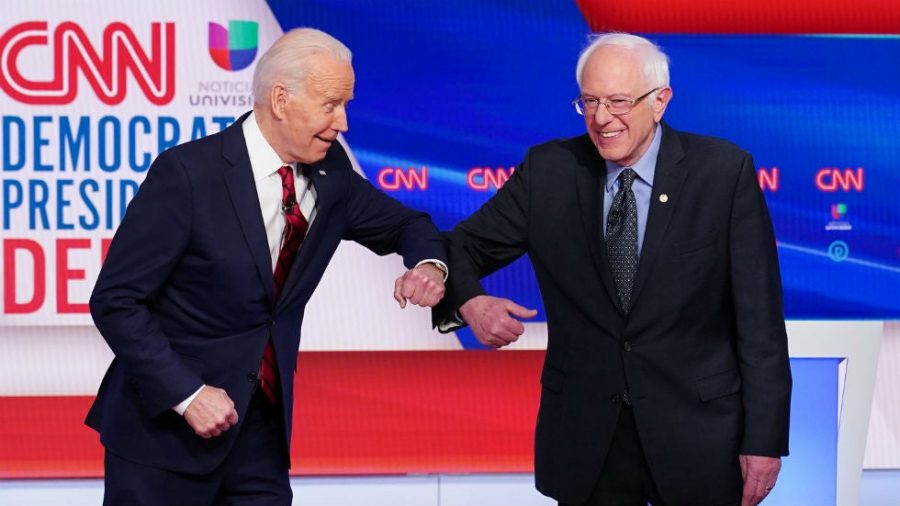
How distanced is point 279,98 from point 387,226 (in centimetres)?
39

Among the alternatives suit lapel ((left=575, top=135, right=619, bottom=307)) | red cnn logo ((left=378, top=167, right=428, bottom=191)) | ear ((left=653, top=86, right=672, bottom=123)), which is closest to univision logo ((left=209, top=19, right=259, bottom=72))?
red cnn logo ((left=378, top=167, right=428, bottom=191))

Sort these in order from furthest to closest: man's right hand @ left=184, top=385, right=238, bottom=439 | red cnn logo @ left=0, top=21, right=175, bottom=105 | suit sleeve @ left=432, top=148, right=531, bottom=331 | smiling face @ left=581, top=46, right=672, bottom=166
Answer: red cnn logo @ left=0, top=21, right=175, bottom=105
suit sleeve @ left=432, top=148, right=531, bottom=331
smiling face @ left=581, top=46, right=672, bottom=166
man's right hand @ left=184, top=385, right=238, bottom=439

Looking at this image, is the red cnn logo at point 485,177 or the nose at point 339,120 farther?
the red cnn logo at point 485,177

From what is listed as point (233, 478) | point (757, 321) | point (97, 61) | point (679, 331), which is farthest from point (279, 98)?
point (97, 61)

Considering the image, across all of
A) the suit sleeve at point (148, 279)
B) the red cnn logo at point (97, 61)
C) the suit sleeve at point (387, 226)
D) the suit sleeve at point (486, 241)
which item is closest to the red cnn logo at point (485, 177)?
the red cnn logo at point (97, 61)

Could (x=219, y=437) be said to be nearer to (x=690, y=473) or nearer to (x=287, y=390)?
(x=287, y=390)

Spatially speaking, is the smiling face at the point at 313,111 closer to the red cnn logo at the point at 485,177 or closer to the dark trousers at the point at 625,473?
the dark trousers at the point at 625,473

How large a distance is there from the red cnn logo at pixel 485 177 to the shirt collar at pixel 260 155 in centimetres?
169

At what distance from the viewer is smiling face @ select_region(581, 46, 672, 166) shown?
2.32 meters

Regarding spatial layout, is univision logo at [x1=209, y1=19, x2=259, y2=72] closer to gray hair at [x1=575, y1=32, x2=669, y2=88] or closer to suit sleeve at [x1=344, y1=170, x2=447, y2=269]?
suit sleeve at [x1=344, y1=170, x2=447, y2=269]

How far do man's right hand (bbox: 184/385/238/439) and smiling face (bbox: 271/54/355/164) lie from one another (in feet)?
1.53

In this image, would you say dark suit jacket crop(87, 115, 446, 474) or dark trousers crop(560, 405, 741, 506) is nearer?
dark suit jacket crop(87, 115, 446, 474)

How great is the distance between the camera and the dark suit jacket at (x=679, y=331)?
228cm

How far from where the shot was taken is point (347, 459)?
4316 mm
